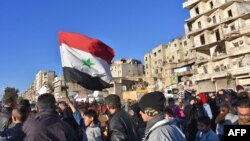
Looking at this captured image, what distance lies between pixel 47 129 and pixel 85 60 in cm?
498

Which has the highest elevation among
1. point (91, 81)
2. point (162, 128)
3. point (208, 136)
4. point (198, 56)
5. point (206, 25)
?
point (206, 25)

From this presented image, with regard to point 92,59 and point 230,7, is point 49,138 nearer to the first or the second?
point 92,59

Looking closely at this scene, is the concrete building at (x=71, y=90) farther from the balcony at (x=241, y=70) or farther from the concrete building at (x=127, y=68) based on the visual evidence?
the balcony at (x=241, y=70)

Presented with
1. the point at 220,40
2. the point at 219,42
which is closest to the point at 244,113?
the point at 220,40

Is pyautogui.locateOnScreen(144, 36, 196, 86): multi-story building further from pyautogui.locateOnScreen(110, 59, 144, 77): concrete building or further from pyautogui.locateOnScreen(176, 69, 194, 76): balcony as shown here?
pyautogui.locateOnScreen(110, 59, 144, 77): concrete building

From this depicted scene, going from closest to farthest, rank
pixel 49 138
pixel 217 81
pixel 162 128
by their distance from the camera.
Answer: pixel 162 128 < pixel 49 138 < pixel 217 81

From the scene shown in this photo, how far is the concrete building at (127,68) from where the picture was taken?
106 m

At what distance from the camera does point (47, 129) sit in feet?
11.8

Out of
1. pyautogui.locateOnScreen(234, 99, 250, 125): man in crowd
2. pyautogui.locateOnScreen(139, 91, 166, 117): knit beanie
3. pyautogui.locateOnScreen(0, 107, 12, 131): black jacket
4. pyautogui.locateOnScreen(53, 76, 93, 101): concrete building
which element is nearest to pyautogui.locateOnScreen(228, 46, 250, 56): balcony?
pyautogui.locateOnScreen(53, 76, 93, 101): concrete building

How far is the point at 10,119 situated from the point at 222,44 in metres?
46.2

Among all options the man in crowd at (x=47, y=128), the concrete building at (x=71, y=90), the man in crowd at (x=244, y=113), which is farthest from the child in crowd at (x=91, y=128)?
the concrete building at (x=71, y=90)

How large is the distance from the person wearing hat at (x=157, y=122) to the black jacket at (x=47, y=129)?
892 millimetres

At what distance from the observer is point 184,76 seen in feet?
195

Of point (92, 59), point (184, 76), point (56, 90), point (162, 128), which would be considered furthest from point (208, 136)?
point (56, 90)
